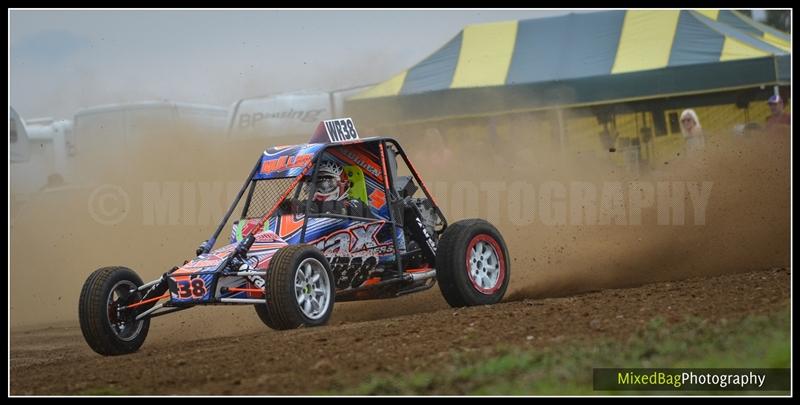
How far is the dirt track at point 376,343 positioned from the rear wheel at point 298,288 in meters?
0.19

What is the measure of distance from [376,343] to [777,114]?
10765 mm

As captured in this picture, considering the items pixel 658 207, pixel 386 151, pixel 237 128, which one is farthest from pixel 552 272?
pixel 237 128

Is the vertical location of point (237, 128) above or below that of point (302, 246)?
above

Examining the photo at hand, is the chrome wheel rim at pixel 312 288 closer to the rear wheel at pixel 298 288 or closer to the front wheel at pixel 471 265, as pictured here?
the rear wheel at pixel 298 288

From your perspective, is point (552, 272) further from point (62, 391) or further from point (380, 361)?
point (62, 391)

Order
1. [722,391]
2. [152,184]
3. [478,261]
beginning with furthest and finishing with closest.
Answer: [152,184] → [478,261] → [722,391]

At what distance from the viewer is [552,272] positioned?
11.9 meters

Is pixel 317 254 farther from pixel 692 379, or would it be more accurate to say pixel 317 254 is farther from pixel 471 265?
pixel 692 379

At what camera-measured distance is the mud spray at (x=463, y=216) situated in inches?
451

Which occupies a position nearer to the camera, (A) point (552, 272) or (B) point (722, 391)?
(B) point (722, 391)

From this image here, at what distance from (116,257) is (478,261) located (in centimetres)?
616

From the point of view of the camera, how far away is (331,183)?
1003cm

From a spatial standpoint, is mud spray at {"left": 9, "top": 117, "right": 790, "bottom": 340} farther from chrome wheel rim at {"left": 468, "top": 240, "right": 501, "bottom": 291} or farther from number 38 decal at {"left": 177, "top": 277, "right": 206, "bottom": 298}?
number 38 decal at {"left": 177, "top": 277, "right": 206, "bottom": 298}

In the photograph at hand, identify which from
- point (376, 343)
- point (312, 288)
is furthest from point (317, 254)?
point (376, 343)
